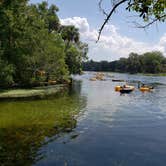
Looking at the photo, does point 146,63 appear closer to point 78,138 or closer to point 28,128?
point 28,128

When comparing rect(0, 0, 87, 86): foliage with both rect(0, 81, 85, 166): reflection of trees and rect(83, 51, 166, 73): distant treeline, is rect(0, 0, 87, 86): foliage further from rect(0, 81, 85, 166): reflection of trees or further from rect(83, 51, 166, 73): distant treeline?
rect(83, 51, 166, 73): distant treeline

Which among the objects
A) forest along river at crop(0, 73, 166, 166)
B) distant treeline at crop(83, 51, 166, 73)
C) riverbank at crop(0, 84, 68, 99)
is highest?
distant treeline at crop(83, 51, 166, 73)

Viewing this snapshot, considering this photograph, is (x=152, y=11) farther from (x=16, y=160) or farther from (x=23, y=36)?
(x=23, y=36)

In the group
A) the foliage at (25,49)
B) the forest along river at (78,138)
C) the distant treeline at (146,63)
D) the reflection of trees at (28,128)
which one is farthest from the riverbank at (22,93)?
the distant treeline at (146,63)

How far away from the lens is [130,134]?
60.4ft

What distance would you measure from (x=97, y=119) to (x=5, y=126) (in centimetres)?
783

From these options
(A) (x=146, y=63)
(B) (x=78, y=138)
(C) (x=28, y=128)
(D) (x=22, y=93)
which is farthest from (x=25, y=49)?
(A) (x=146, y=63)

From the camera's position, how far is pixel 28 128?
1839cm

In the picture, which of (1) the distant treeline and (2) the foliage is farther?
(1) the distant treeline

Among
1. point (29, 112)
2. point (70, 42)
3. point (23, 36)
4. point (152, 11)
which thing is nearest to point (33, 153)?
point (152, 11)

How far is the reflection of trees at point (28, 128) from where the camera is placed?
12898 mm

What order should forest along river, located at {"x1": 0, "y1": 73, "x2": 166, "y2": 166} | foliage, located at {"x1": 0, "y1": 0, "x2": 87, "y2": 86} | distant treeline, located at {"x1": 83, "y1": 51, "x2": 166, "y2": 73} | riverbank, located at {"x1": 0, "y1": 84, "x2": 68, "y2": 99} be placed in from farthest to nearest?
distant treeline, located at {"x1": 83, "y1": 51, "x2": 166, "y2": 73} → foliage, located at {"x1": 0, "y1": 0, "x2": 87, "y2": 86} → riverbank, located at {"x1": 0, "y1": 84, "x2": 68, "y2": 99} → forest along river, located at {"x1": 0, "y1": 73, "x2": 166, "y2": 166}

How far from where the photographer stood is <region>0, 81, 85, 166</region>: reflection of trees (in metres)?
12.9

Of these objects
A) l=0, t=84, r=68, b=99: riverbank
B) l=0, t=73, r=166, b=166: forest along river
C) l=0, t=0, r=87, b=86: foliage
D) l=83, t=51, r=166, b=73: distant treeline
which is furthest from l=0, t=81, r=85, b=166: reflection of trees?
l=83, t=51, r=166, b=73: distant treeline
